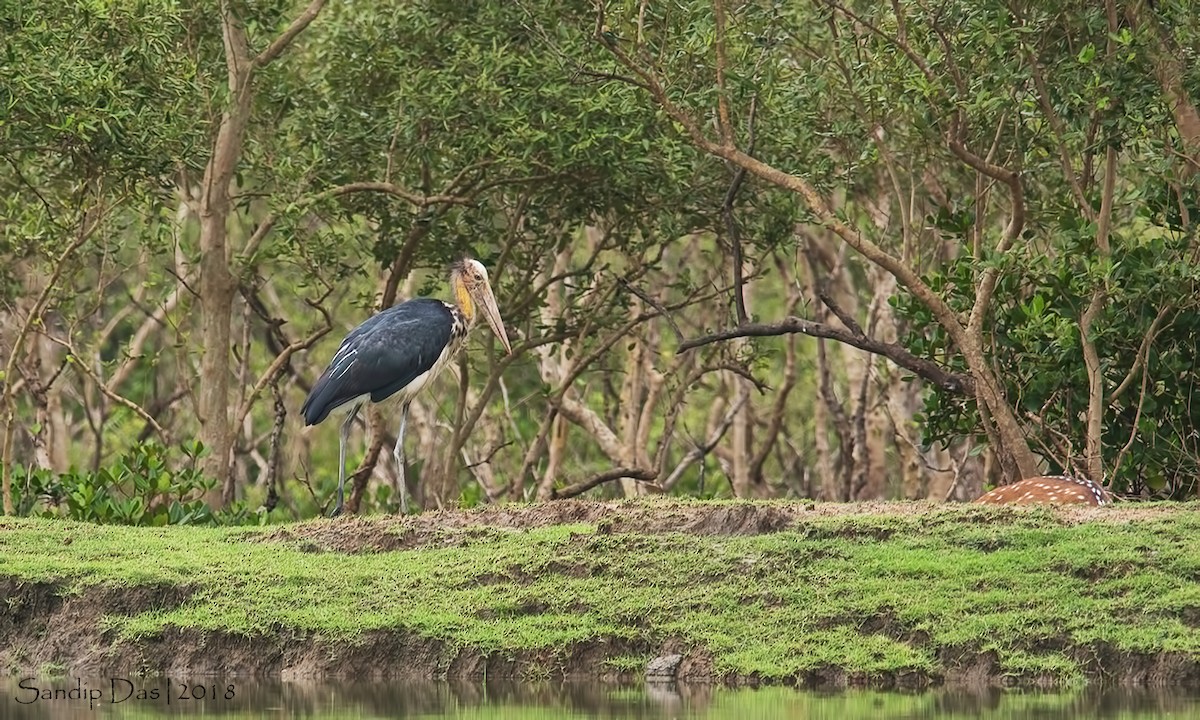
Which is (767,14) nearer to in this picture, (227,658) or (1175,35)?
(1175,35)

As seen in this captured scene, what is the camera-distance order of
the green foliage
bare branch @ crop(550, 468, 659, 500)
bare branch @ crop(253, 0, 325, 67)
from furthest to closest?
bare branch @ crop(550, 468, 659, 500)
bare branch @ crop(253, 0, 325, 67)
the green foliage

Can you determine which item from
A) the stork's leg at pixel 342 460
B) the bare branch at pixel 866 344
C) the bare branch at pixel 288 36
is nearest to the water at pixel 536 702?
the stork's leg at pixel 342 460

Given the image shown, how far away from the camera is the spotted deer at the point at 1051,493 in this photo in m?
13.3

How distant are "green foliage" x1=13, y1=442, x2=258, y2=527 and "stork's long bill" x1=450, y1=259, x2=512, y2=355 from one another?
2.55 meters

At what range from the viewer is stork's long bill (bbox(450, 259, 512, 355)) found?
16.9m

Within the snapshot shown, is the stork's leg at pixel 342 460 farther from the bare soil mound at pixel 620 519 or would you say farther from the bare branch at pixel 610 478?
the bare branch at pixel 610 478

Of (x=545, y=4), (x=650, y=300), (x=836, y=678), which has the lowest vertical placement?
(x=836, y=678)

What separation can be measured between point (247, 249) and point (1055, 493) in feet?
25.9

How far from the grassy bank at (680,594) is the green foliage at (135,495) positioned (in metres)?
2.81

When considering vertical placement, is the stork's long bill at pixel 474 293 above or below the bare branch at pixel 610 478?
above

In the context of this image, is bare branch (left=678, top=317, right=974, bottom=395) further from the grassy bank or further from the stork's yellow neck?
the grassy bank

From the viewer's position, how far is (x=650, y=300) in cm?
1617

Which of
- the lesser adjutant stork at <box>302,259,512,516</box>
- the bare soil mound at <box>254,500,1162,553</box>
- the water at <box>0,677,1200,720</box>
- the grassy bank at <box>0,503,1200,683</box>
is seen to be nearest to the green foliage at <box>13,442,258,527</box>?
the lesser adjutant stork at <box>302,259,512,516</box>

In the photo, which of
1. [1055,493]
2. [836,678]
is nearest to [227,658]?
[836,678]
